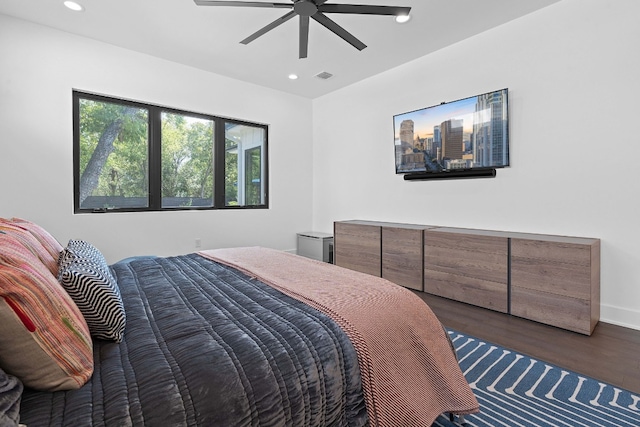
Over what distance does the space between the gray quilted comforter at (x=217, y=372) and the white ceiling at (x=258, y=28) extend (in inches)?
108

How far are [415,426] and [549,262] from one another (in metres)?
2.06

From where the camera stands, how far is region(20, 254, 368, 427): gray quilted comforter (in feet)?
2.60

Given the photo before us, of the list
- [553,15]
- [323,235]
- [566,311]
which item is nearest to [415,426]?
[566,311]

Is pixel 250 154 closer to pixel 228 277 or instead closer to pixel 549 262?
pixel 228 277

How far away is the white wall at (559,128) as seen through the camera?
2520 millimetres

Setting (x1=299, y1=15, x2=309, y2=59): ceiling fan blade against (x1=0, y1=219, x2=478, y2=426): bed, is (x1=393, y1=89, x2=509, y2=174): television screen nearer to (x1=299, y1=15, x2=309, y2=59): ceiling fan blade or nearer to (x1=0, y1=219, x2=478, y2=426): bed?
(x1=299, y1=15, x2=309, y2=59): ceiling fan blade

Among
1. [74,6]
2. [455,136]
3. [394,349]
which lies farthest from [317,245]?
[74,6]

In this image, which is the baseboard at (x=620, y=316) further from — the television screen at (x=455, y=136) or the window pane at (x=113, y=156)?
the window pane at (x=113, y=156)

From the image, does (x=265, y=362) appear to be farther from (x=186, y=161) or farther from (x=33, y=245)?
(x=186, y=161)

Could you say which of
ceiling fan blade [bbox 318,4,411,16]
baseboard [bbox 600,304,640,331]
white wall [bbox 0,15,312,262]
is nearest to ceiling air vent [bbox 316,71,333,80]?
white wall [bbox 0,15,312,262]

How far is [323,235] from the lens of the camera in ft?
16.3

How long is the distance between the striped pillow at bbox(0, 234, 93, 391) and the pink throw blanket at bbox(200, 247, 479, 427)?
820 mm

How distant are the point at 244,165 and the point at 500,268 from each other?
3.66 metres

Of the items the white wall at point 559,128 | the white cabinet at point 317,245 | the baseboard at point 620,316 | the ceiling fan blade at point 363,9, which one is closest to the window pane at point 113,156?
the white cabinet at point 317,245
